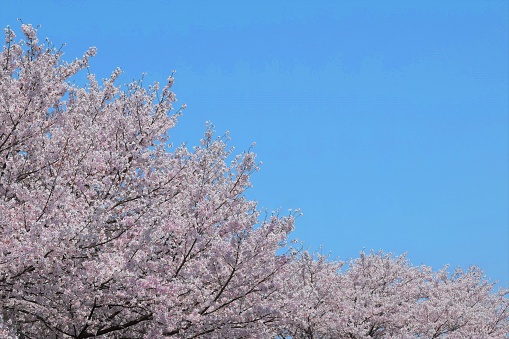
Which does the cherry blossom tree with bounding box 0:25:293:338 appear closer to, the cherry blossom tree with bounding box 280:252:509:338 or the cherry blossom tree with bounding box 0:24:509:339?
the cherry blossom tree with bounding box 0:24:509:339

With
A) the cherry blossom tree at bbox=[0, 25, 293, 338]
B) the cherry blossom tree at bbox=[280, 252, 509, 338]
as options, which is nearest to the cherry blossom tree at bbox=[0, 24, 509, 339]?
the cherry blossom tree at bbox=[0, 25, 293, 338]

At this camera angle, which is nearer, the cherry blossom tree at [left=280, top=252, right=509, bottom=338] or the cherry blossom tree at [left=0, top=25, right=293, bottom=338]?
the cherry blossom tree at [left=0, top=25, right=293, bottom=338]

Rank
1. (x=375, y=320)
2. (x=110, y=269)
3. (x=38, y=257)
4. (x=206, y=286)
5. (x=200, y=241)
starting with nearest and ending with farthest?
→ (x=38, y=257) → (x=110, y=269) → (x=200, y=241) → (x=206, y=286) → (x=375, y=320)

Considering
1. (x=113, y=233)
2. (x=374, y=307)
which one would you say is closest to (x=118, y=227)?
(x=113, y=233)

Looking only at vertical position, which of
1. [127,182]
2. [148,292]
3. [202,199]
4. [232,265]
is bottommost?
[148,292]

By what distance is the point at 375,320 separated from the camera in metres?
20.2

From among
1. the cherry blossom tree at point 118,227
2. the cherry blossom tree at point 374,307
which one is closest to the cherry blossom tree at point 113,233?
the cherry blossom tree at point 118,227

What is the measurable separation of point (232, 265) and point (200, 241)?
76 cm

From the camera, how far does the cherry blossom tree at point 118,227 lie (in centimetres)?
923

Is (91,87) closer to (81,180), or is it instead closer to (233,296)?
(81,180)

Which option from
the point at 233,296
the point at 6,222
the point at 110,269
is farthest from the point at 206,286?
the point at 6,222

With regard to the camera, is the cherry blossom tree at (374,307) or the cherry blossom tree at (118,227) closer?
the cherry blossom tree at (118,227)

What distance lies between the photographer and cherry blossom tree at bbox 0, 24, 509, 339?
9.23 meters

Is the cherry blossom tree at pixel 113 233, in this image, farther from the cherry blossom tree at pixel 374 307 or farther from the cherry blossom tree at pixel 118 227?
the cherry blossom tree at pixel 374 307
